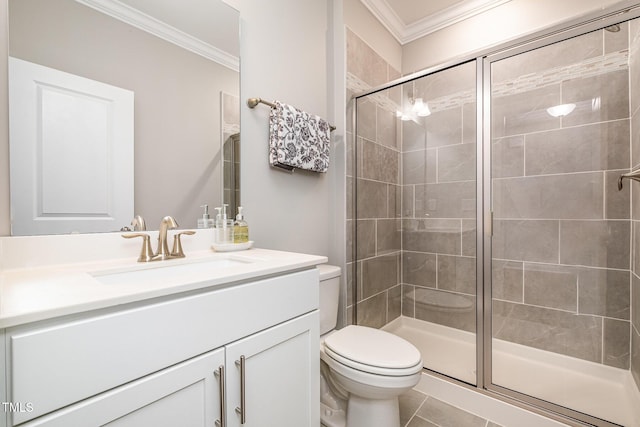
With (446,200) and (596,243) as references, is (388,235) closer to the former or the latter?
(446,200)

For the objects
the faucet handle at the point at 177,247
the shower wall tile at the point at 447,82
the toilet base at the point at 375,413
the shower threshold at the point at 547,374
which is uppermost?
the shower wall tile at the point at 447,82

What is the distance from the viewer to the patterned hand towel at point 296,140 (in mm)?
1436

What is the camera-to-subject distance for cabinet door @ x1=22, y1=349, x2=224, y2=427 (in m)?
0.52

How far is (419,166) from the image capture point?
7.13ft

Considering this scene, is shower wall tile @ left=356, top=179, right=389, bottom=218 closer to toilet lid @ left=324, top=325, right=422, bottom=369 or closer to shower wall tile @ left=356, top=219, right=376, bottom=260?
shower wall tile @ left=356, top=219, right=376, bottom=260

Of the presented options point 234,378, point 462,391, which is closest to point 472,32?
point 462,391

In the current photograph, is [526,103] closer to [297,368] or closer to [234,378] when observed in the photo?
[297,368]

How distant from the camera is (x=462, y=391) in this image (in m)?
1.54

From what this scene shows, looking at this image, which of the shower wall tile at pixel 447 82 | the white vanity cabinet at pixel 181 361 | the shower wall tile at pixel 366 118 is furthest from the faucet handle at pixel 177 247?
the shower wall tile at pixel 447 82

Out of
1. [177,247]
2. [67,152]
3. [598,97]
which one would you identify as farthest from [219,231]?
[598,97]

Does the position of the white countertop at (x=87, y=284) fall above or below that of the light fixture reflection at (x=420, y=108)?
below

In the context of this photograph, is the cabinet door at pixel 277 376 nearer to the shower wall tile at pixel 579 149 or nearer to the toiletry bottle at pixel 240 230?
the toiletry bottle at pixel 240 230

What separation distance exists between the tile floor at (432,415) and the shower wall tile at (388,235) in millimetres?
923

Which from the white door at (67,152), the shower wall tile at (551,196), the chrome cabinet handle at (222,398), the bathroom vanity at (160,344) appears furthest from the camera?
the shower wall tile at (551,196)
